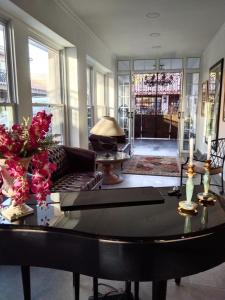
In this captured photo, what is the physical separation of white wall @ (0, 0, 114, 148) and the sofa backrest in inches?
25.8

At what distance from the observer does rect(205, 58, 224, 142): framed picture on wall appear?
4.97m

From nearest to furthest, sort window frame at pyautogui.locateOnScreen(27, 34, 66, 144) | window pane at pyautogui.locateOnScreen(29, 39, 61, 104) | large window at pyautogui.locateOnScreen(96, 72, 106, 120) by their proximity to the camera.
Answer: window pane at pyautogui.locateOnScreen(29, 39, 61, 104) < window frame at pyautogui.locateOnScreen(27, 34, 66, 144) < large window at pyautogui.locateOnScreen(96, 72, 106, 120)

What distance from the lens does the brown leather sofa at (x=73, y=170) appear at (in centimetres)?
319

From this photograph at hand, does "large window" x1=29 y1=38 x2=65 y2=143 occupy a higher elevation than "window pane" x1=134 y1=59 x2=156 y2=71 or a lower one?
lower


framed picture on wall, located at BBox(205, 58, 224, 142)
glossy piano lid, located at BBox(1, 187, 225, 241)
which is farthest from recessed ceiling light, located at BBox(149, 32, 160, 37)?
glossy piano lid, located at BBox(1, 187, 225, 241)

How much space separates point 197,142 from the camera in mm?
7734

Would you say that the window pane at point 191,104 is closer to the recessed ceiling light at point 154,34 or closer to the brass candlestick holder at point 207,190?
the recessed ceiling light at point 154,34

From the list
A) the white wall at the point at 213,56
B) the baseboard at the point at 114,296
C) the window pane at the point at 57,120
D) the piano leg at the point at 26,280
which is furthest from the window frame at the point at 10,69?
the white wall at the point at 213,56

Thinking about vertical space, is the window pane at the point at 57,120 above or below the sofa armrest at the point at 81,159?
above

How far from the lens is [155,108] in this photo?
1148cm

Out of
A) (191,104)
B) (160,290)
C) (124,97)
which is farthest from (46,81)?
(191,104)

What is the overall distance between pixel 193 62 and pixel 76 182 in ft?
19.7

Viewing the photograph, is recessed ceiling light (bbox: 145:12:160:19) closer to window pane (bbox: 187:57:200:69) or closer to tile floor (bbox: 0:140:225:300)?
window pane (bbox: 187:57:200:69)

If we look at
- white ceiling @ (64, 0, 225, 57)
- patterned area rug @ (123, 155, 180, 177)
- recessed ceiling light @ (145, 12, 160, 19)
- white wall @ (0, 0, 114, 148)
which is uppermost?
white ceiling @ (64, 0, 225, 57)
